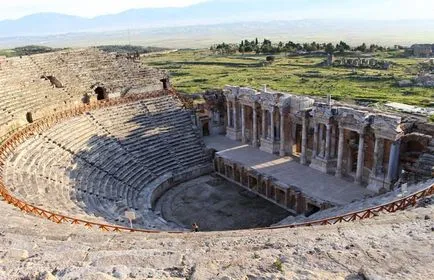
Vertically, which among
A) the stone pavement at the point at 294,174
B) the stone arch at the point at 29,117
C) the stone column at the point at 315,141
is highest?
the stone arch at the point at 29,117

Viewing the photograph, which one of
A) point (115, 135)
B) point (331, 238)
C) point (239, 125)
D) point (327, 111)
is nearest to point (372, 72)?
point (239, 125)

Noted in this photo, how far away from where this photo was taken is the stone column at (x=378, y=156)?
78.6 ft

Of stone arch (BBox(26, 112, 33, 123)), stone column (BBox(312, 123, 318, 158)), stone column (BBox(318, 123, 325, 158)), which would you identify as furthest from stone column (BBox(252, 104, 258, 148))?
stone arch (BBox(26, 112, 33, 123))

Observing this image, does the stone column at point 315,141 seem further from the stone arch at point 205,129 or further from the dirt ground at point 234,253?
the dirt ground at point 234,253

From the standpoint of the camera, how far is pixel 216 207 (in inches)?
1051

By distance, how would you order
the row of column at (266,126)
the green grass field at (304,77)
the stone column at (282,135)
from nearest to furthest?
the stone column at (282,135) → the row of column at (266,126) → the green grass field at (304,77)

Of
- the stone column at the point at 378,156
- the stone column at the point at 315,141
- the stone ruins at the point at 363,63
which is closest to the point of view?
the stone column at the point at 378,156

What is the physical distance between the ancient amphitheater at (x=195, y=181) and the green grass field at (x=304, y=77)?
711 inches

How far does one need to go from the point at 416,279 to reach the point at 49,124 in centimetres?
2482

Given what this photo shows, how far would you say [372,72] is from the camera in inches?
2552

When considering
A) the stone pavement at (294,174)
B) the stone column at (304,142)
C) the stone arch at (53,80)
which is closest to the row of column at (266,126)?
the stone pavement at (294,174)

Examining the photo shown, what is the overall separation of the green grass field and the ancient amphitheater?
18065 millimetres

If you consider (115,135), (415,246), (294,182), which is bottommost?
(294,182)

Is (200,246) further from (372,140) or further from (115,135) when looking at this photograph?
(115,135)
